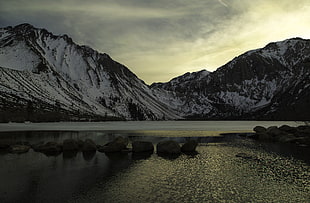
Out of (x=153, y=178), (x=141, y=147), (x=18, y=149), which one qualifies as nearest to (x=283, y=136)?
(x=141, y=147)

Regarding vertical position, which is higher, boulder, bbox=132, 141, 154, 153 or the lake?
boulder, bbox=132, 141, 154, 153

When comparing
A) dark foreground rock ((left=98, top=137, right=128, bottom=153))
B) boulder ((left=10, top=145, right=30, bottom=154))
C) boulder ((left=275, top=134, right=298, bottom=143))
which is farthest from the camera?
boulder ((left=275, top=134, right=298, bottom=143))

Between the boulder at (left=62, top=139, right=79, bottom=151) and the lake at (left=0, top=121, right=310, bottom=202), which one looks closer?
the lake at (left=0, top=121, right=310, bottom=202)

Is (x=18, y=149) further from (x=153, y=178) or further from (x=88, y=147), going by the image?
(x=153, y=178)

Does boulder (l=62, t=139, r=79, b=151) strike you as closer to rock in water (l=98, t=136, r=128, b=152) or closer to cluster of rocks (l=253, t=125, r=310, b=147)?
rock in water (l=98, t=136, r=128, b=152)

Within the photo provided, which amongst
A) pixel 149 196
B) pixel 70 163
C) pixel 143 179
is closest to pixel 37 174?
pixel 70 163

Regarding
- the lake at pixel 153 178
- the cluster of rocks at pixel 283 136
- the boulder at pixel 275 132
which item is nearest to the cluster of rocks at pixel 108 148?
the lake at pixel 153 178

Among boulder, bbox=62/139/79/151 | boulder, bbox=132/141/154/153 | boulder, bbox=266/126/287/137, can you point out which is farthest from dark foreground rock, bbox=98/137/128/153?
boulder, bbox=266/126/287/137

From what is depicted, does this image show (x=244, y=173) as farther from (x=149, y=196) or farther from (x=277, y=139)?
(x=277, y=139)

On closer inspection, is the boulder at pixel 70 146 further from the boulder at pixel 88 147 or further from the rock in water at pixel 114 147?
the rock in water at pixel 114 147

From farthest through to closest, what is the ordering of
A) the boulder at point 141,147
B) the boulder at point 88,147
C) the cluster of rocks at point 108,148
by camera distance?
the boulder at point 88,147 < the boulder at point 141,147 < the cluster of rocks at point 108,148

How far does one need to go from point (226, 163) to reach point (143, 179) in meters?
15.5

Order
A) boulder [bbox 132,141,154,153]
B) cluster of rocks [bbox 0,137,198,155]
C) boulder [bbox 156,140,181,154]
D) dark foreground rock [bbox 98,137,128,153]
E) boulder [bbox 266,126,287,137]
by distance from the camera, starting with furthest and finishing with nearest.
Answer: boulder [bbox 266,126,287,137]
dark foreground rock [bbox 98,137,128,153]
boulder [bbox 132,141,154,153]
cluster of rocks [bbox 0,137,198,155]
boulder [bbox 156,140,181,154]

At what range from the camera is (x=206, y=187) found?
27.0 meters
